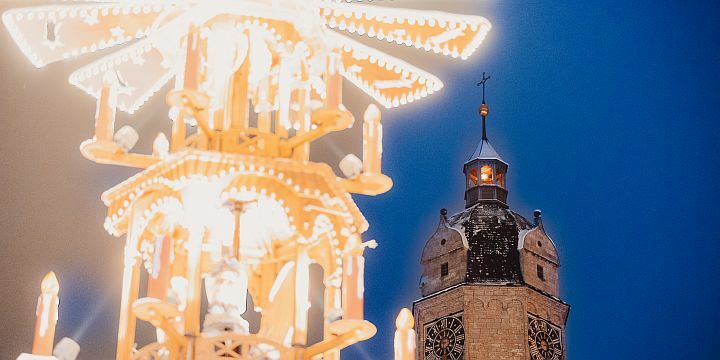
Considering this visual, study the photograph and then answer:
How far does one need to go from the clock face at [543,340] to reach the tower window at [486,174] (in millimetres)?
4225

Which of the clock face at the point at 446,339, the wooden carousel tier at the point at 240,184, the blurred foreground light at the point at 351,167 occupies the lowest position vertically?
the wooden carousel tier at the point at 240,184

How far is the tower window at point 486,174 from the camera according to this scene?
112 ft

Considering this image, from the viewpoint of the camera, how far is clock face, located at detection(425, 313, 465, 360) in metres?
31.4

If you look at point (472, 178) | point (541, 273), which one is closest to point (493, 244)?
point (541, 273)

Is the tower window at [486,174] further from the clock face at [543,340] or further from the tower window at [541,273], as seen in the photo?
the clock face at [543,340]

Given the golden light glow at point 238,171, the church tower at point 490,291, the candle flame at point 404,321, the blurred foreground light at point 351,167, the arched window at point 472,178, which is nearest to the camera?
the golden light glow at point 238,171

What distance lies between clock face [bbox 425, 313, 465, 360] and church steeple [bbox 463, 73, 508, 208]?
3.60 m

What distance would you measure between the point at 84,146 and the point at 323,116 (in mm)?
1020

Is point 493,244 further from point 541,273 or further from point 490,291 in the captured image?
point 541,273

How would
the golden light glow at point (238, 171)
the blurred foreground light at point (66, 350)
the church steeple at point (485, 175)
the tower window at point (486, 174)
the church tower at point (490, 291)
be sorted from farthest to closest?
the tower window at point (486, 174)
the church steeple at point (485, 175)
the church tower at point (490, 291)
the golden light glow at point (238, 171)
the blurred foreground light at point (66, 350)

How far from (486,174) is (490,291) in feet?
13.2

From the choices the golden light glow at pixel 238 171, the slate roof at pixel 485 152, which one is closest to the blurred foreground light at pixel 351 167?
the golden light glow at pixel 238 171

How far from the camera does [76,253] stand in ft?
28.5

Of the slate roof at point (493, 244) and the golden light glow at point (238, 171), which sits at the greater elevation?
the slate roof at point (493, 244)
